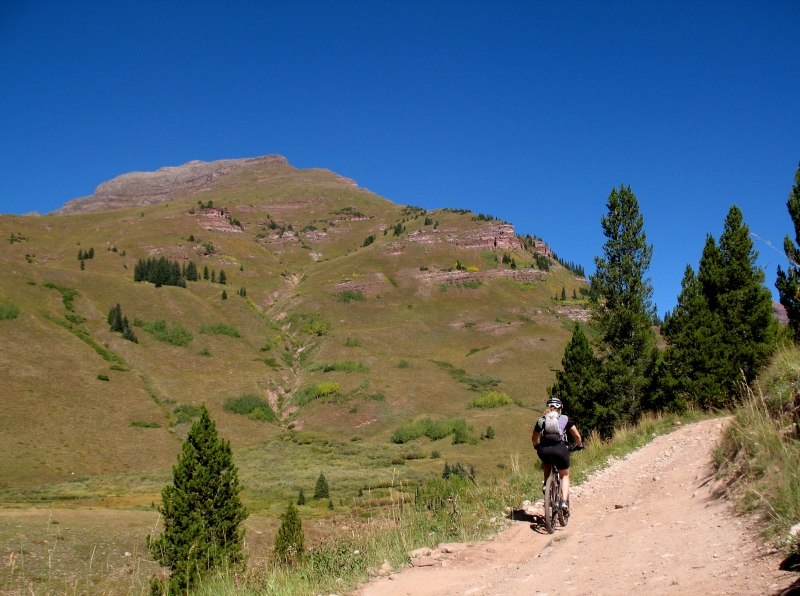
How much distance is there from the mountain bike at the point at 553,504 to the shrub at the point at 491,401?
166 feet

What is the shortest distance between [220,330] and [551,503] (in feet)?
243

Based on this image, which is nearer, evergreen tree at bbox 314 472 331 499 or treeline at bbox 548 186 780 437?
treeline at bbox 548 186 780 437

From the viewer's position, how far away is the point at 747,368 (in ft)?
67.8

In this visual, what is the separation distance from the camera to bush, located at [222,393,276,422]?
56.0m

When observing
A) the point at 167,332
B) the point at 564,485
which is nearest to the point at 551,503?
the point at 564,485

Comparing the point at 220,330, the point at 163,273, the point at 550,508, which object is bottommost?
the point at 550,508

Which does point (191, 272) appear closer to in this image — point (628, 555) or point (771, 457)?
point (628, 555)

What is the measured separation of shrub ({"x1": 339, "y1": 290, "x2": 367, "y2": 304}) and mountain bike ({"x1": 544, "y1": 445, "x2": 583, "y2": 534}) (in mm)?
88374

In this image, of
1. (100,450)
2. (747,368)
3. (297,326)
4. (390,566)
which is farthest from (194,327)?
(390,566)

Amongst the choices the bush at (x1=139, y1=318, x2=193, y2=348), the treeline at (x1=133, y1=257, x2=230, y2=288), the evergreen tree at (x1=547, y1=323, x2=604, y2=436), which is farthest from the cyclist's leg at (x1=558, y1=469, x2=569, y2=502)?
the treeline at (x1=133, y1=257, x2=230, y2=288)

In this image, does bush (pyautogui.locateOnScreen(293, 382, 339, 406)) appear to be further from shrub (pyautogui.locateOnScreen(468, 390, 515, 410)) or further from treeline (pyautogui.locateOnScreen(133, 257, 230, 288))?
treeline (pyautogui.locateOnScreen(133, 257, 230, 288))

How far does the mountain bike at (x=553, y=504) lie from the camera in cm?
696

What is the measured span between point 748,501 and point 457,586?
10.5 ft

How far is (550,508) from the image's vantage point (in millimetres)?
6988
